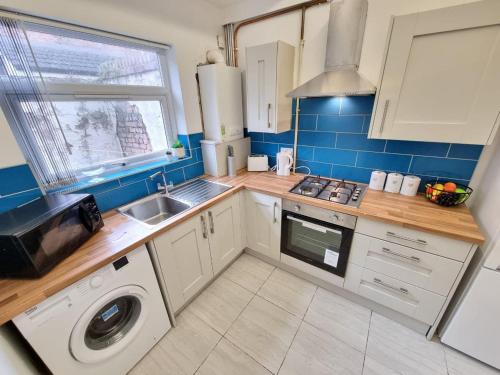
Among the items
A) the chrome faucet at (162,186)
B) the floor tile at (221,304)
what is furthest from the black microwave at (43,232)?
the floor tile at (221,304)

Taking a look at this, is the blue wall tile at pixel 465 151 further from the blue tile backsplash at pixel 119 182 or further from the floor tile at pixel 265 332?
the blue tile backsplash at pixel 119 182

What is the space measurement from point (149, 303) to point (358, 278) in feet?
4.82

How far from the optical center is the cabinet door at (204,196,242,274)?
168 cm

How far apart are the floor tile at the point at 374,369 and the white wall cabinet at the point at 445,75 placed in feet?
4.64

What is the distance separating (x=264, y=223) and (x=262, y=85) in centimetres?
122

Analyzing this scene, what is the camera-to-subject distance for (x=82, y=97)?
1374 mm

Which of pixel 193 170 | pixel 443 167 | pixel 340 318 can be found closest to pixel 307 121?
pixel 443 167

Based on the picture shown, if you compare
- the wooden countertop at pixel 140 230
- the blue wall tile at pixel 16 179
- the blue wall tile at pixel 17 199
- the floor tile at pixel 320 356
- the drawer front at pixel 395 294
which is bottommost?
the floor tile at pixel 320 356

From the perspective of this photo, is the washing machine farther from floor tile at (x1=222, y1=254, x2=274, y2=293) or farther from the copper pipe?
the copper pipe

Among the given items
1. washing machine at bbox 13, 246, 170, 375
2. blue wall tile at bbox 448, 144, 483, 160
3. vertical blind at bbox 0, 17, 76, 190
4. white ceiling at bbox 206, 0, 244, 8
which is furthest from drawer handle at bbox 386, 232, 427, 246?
white ceiling at bbox 206, 0, 244, 8

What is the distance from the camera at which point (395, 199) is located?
4.91ft

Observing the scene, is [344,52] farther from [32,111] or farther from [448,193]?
[32,111]

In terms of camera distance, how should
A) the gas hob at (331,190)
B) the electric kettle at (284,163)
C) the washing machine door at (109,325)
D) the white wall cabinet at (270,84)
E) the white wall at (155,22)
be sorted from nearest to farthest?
the washing machine door at (109,325), the white wall at (155,22), the gas hob at (331,190), the white wall cabinet at (270,84), the electric kettle at (284,163)

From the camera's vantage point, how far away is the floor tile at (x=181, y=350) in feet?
4.22
